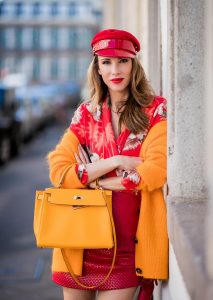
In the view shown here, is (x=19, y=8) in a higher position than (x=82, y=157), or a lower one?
higher

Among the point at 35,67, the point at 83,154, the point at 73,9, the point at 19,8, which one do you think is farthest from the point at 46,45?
the point at 83,154

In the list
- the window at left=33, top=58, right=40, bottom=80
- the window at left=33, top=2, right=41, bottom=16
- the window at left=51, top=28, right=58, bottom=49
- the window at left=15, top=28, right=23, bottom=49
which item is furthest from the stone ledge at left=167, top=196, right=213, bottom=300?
the window at left=33, top=2, right=41, bottom=16

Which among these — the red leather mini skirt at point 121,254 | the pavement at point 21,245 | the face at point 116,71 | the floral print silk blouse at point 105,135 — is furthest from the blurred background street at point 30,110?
the face at point 116,71

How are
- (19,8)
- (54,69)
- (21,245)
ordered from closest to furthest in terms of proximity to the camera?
(21,245), (54,69), (19,8)

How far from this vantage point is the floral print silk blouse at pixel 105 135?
9.62 ft

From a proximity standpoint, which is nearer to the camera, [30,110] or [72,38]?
[30,110]

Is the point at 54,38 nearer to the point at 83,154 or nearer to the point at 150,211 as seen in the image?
the point at 83,154

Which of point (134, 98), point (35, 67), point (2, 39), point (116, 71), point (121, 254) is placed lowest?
point (121, 254)

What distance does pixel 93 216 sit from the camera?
2.83m

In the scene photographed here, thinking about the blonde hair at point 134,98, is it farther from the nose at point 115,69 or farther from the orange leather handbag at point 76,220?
the orange leather handbag at point 76,220

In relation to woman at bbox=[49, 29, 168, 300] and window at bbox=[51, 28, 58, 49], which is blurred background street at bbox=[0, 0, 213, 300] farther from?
window at bbox=[51, 28, 58, 49]

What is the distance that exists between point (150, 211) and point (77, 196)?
13.2 inches

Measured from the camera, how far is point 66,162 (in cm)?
301

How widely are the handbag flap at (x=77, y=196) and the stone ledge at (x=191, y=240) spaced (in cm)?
30
